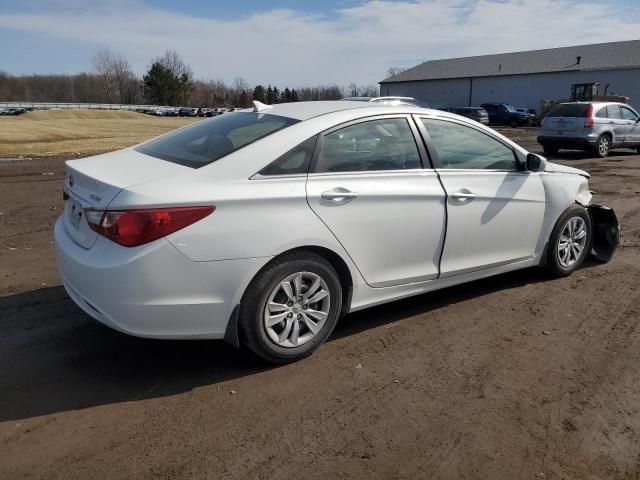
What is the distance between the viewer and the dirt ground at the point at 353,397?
2697 millimetres

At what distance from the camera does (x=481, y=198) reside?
4422 mm

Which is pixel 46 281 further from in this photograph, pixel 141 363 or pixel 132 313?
pixel 132 313

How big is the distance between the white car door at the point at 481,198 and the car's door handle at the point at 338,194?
911 mm

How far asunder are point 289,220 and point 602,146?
15.6 meters

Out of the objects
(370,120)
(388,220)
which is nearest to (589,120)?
(370,120)

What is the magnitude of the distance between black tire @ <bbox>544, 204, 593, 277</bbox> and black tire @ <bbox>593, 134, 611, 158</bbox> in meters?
12.2

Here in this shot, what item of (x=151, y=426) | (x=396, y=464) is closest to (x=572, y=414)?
(x=396, y=464)

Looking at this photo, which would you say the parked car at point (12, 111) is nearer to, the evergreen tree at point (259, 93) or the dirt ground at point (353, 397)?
the evergreen tree at point (259, 93)

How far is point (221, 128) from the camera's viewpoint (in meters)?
4.15

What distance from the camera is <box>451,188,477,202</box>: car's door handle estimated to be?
427cm

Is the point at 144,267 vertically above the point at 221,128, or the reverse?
the point at 221,128

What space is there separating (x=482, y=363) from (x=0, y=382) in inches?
117

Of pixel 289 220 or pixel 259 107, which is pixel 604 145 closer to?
pixel 259 107

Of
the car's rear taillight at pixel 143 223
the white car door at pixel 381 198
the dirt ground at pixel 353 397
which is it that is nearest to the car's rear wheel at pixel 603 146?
the dirt ground at pixel 353 397
